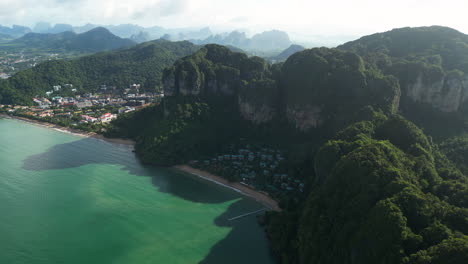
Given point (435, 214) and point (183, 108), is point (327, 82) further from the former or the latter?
point (435, 214)

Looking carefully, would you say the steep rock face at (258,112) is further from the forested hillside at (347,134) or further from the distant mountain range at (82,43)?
the distant mountain range at (82,43)

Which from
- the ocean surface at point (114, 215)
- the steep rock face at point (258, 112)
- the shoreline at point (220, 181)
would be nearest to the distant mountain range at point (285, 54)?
the steep rock face at point (258, 112)

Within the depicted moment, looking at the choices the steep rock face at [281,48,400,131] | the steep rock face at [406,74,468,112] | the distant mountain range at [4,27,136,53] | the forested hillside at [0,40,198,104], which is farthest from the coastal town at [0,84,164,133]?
the distant mountain range at [4,27,136,53]

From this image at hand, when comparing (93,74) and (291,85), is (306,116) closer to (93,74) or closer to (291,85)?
(291,85)

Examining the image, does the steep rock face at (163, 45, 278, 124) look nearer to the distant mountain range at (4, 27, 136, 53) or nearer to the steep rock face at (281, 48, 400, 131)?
the steep rock face at (281, 48, 400, 131)

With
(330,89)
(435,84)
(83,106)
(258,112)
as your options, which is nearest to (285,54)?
(83,106)

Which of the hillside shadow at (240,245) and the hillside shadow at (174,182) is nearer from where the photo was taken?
the hillside shadow at (240,245)

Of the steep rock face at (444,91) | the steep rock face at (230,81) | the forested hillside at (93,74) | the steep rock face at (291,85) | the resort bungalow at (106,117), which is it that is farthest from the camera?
the forested hillside at (93,74)
